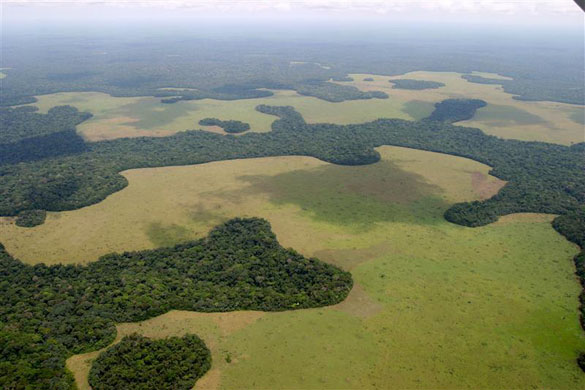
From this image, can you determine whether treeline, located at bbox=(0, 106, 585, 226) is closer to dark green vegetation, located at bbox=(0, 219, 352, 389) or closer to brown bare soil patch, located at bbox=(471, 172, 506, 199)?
brown bare soil patch, located at bbox=(471, 172, 506, 199)

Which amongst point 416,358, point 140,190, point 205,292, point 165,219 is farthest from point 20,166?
point 416,358

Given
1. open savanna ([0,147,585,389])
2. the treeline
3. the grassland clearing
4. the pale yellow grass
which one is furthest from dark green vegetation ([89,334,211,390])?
the grassland clearing

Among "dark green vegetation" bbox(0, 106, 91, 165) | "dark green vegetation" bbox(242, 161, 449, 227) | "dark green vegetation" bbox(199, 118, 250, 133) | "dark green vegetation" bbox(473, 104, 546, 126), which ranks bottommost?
"dark green vegetation" bbox(242, 161, 449, 227)

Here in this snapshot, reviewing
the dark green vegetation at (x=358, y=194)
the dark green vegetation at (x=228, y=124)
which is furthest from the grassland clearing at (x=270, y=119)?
the dark green vegetation at (x=358, y=194)

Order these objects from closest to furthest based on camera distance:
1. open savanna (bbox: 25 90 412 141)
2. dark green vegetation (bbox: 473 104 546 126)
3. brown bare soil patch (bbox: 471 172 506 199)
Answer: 1. brown bare soil patch (bbox: 471 172 506 199)
2. open savanna (bbox: 25 90 412 141)
3. dark green vegetation (bbox: 473 104 546 126)

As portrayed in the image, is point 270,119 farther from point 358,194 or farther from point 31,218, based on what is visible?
point 31,218

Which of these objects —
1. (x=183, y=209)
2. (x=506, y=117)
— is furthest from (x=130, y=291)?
(x=506, y=117)
